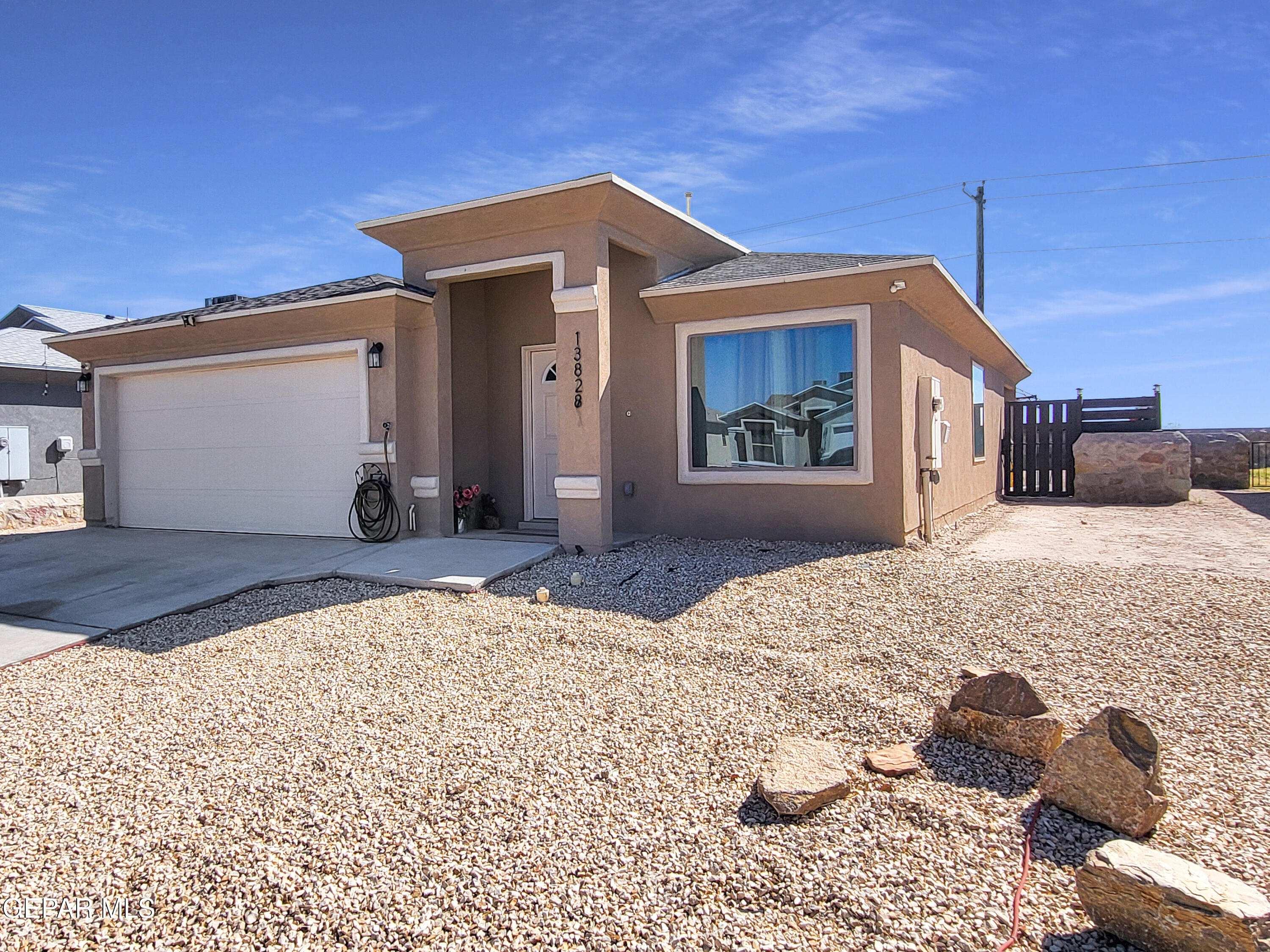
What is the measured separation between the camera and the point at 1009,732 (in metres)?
3.18

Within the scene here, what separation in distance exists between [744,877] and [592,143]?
10.2 meters

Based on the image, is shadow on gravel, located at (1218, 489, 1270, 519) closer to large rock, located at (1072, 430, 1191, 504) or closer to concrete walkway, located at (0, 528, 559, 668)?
large rock, located at (1072, 430, 1191, 504)

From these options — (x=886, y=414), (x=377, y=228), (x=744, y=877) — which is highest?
(x=377, y=228)

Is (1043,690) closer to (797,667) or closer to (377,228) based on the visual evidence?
(797,667)

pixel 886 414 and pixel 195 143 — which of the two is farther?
pixel 195 143

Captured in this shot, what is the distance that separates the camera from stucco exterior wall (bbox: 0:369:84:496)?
12898 mm

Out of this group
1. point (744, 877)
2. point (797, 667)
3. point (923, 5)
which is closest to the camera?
point (744, 877)

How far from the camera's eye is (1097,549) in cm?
752

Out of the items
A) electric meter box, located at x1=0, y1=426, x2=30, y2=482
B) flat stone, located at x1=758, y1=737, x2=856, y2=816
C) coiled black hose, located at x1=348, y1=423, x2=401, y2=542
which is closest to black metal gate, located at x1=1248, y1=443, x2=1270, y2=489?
coiled black hose, located at x1=348, y1=423, x2=401, y2=542

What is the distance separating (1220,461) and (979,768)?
15.7m

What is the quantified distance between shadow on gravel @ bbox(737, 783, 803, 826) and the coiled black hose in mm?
6284

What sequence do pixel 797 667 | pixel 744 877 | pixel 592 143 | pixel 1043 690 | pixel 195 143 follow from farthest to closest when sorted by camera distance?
pixel 592 143 < pixel 195 143 < pixel 797 667 < pixel 1043 690 < pixel 744 877

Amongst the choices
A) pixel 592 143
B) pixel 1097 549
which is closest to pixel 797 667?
pixel 1097 549

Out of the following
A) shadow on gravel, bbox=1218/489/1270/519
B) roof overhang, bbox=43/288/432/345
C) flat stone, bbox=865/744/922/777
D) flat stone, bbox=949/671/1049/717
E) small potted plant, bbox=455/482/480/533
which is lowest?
flat stone, bbox=865/744/922/777
